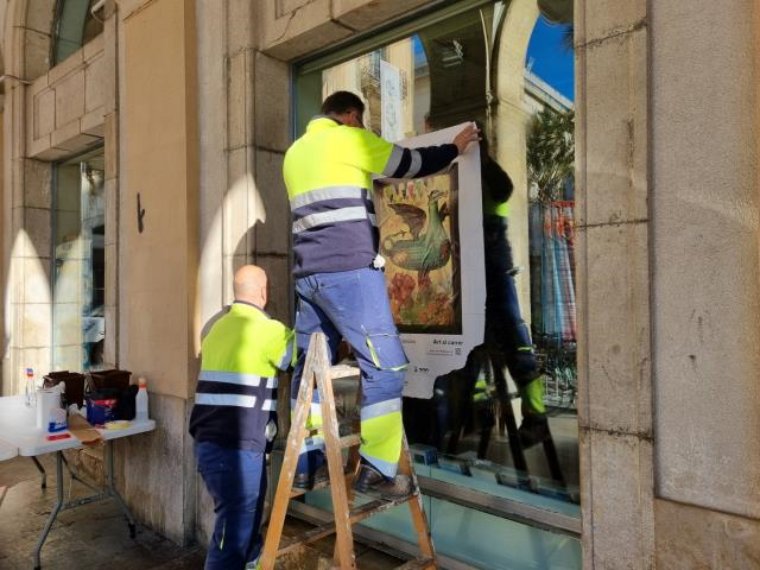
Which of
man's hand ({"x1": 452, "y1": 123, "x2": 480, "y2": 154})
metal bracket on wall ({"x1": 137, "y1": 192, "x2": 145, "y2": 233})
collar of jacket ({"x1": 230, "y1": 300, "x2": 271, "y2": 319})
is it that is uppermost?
man's hand ({"x1": 452, "y1": 123, "x2": 480, "y2": 154})

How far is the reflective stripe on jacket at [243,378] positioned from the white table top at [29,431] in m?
1.42

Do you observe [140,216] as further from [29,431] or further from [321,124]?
[321,124]

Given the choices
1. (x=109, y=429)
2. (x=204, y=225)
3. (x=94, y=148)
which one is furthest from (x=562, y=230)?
(x=94, y=148)

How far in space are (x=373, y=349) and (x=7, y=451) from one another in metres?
2.54

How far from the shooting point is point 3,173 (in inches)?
→ 295

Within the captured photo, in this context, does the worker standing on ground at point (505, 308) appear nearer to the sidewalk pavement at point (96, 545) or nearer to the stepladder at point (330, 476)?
the stepladder at point (330, 476)

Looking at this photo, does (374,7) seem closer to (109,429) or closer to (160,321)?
(160,321)

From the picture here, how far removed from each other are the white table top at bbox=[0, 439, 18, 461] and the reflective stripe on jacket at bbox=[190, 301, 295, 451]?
1420mm

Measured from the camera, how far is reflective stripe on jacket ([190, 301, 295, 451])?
3.03 meters

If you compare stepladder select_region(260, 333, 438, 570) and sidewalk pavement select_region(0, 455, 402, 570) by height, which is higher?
stepladder select_region(260, 333, 438, 570)

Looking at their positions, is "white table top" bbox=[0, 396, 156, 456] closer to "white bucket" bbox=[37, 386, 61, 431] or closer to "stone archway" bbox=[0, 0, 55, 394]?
"white bucket" bbox=[37, 386, 61, 431]

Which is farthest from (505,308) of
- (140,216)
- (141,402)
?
(140,216)

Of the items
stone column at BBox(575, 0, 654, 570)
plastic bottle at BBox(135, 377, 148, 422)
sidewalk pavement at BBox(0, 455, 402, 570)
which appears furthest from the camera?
plastic bottle at BBox(135, 377, 148, 422)

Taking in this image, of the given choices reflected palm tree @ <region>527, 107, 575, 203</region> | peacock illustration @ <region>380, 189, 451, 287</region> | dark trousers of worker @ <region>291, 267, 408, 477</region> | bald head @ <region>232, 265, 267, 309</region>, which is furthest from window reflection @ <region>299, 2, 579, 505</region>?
bald head @ <region>232, 265, 267, 309</region>
